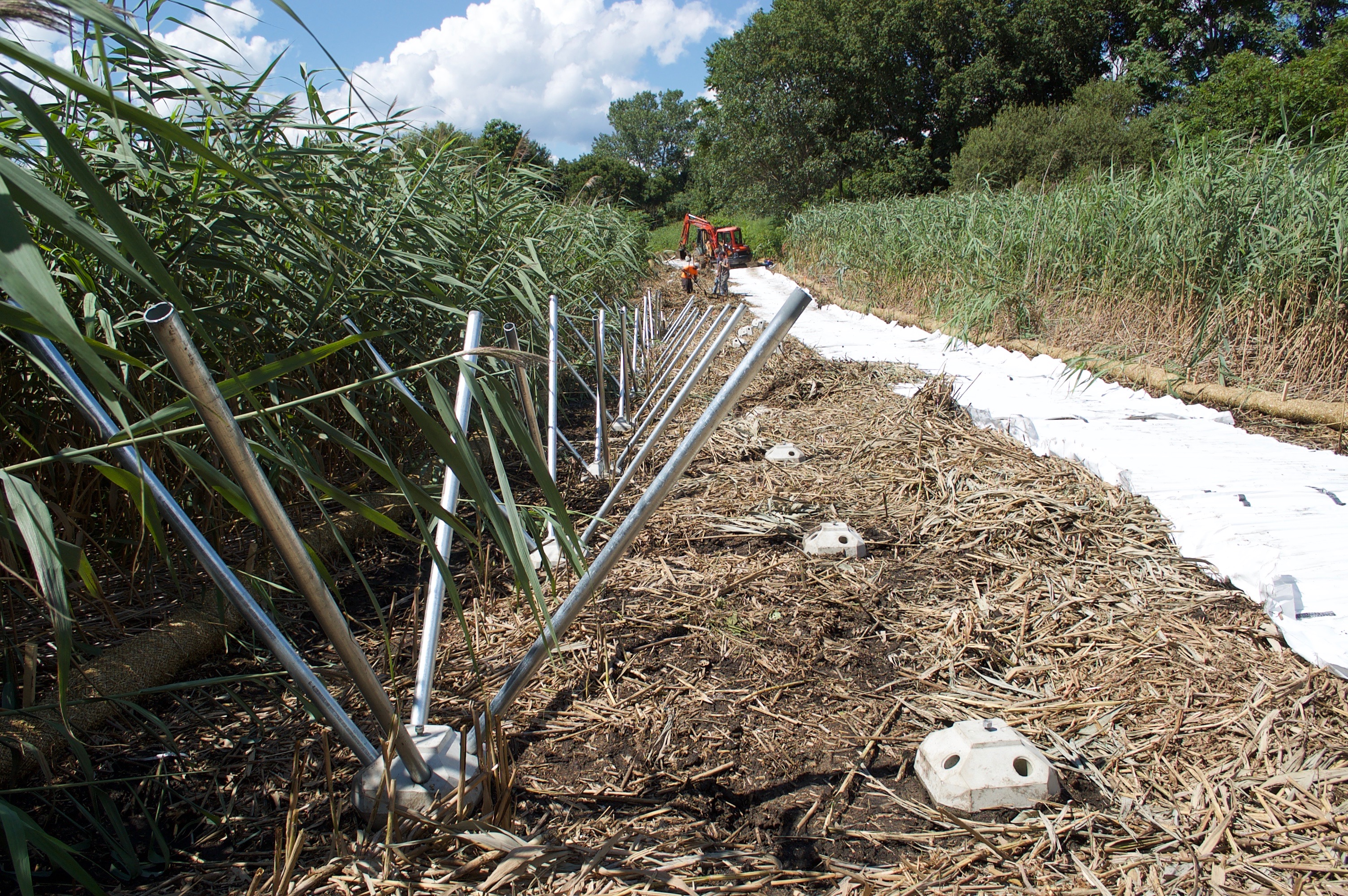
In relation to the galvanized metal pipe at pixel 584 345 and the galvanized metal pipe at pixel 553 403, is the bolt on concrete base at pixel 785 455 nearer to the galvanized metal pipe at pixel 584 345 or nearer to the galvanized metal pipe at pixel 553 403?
the galvanized metal pipe at pixel 584 345

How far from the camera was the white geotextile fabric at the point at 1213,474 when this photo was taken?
1716mm

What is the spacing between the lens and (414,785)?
3.38 feet

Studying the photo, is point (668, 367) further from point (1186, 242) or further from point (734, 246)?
point (734, 246)

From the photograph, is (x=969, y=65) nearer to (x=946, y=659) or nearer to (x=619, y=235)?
(x=619, y=235)

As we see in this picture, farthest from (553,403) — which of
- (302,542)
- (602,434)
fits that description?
(302,542)

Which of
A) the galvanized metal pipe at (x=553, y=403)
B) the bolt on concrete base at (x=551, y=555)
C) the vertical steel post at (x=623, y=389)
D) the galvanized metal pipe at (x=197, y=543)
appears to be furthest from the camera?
the vertical steel post at (x=623, y=389)

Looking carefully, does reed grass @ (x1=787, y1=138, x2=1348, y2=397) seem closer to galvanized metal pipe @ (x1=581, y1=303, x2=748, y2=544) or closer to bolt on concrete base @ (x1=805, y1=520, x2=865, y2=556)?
bolt on concrete base @ (x1=805, y1=520, x2=865, y2=556)

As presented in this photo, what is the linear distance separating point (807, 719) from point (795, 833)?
0.31 m

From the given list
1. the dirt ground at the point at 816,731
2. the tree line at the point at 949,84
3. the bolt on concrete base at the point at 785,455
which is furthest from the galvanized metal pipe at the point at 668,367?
the tree line at the point at 949,84

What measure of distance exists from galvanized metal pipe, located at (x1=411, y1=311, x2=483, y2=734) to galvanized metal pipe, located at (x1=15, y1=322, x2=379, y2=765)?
168 mm

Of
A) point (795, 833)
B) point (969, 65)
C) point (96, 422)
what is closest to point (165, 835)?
point (96, 422)

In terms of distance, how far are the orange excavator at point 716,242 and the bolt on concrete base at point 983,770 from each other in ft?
48.1

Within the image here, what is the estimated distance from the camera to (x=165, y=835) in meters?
1.09

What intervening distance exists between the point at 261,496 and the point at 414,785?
51 centimetres
